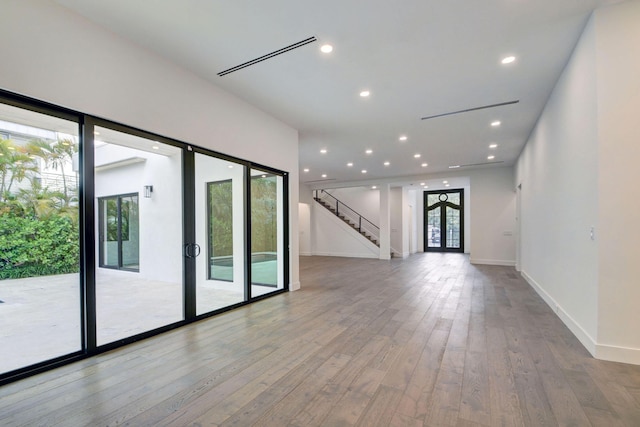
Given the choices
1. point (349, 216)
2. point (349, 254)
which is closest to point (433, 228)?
point (349, 216)

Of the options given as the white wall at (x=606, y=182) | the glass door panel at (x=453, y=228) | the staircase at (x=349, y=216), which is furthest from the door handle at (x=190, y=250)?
the glass door panel at (x=453, y=228)

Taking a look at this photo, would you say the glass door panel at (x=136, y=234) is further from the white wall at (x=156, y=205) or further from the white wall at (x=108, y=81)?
the white wall at (x=108, y=81)

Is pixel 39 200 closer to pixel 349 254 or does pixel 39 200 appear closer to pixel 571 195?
pixel 571 195

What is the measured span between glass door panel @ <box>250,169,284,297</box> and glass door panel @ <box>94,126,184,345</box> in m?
1.32

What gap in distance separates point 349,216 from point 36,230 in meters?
12.5

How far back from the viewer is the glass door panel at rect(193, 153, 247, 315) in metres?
4.68

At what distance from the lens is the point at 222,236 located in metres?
5.13

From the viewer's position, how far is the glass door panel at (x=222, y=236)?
468 centimetres

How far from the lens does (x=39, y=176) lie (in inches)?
110

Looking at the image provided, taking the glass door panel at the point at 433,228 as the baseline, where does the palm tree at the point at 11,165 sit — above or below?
above

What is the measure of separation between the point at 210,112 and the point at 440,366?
420 centimetres

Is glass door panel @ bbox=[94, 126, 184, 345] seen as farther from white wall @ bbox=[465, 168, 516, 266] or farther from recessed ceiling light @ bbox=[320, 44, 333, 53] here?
white wall @ bbox=[465, 168, 516, 266]

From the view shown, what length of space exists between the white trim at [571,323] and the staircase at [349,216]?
25.8 feet

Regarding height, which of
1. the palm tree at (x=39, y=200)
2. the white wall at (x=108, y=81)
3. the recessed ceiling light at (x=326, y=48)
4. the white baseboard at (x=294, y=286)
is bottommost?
the white baseboard at (x=294, y=286)
